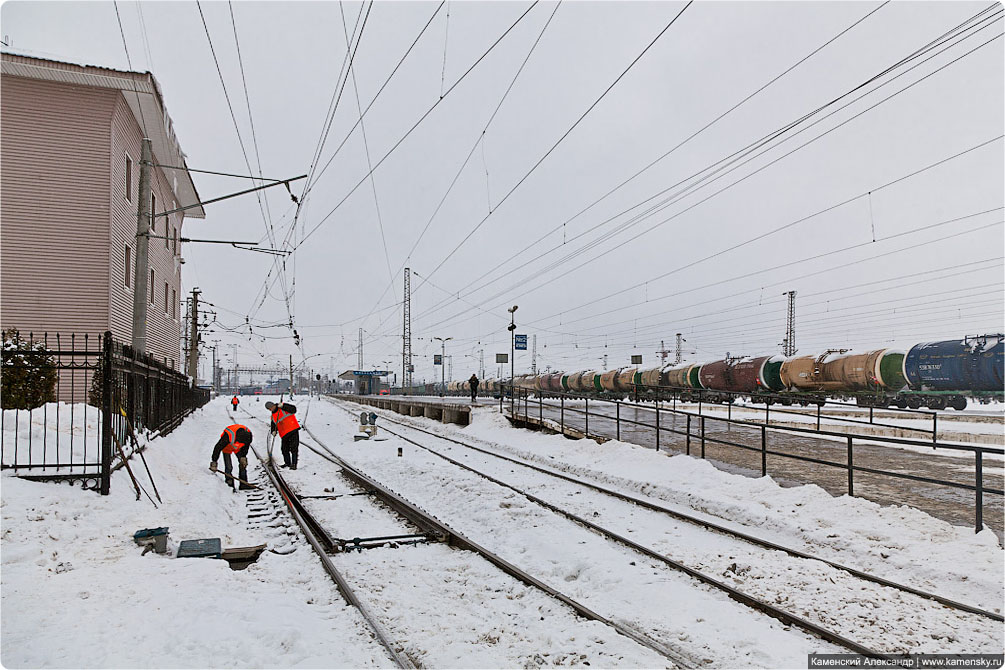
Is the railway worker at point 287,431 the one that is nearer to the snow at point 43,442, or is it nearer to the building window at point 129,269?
the snow at point 43,442

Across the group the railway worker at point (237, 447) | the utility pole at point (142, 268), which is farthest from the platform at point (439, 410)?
the utility pole at point (142, 268)

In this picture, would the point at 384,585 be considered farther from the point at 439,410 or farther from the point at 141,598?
the point at 439,410

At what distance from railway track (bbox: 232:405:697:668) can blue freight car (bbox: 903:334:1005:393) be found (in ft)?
83.1

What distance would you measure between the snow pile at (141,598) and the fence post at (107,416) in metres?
0.27

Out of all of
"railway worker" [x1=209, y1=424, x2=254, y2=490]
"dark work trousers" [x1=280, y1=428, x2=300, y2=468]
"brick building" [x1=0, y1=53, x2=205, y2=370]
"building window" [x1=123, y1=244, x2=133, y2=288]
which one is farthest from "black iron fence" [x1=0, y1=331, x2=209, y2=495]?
"building window" [x1=123, y1=244, x2=133, y2=288]

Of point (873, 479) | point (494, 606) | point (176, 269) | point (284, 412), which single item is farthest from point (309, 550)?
point (176, 269)

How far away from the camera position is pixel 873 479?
36.1 ft

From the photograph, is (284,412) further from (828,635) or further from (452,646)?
(828,635)

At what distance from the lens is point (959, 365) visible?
25.2m

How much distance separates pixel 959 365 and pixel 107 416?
29731mm

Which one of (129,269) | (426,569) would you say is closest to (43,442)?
(426,569)

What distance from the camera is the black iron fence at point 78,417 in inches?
314

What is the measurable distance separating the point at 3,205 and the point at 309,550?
1906 cm

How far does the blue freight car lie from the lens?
24.3 metres
